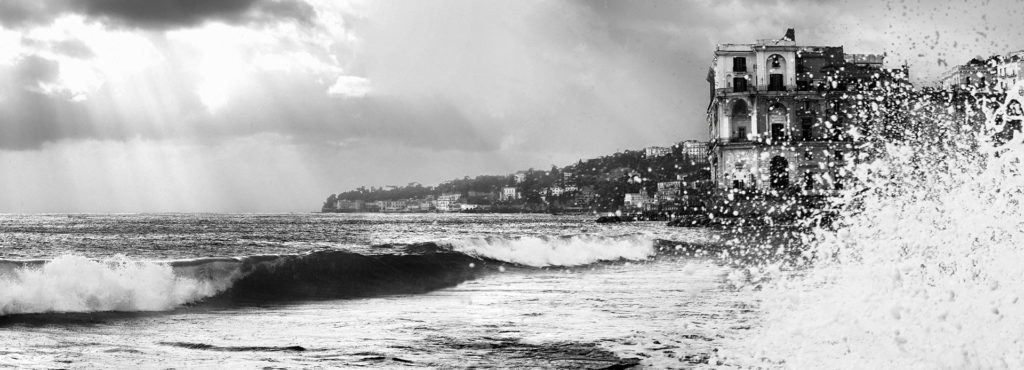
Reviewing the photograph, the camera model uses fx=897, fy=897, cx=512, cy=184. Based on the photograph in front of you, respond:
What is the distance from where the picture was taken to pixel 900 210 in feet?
75.0

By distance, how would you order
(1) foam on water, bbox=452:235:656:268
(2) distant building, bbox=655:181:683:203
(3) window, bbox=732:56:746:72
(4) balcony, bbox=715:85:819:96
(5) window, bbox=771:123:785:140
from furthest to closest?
(2) distant building, bbox=655:181:683:203
(3) window, bbox=732:56:746:72
(4) balcony, bbox=715:85:819:96
(5) window, bbox=771:123:785:140
(1) foam on water, bbox=452:235:656:268

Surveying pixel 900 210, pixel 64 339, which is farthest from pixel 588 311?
pixel 900 210

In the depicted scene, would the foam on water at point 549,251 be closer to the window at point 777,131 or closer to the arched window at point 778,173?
the arched window at point 778,173

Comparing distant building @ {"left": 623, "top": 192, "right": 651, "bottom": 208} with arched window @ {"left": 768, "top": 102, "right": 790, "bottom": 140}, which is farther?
distant building @ {"left": 623, "top": 192, "right": 651, "bottom": 208}

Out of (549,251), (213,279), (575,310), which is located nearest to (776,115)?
(549,251)

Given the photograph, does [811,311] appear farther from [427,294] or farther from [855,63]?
[855,63]

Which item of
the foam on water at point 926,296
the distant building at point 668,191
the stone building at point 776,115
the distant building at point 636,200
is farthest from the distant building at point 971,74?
the foam on water at point 926,296

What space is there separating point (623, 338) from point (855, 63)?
96.2 meters

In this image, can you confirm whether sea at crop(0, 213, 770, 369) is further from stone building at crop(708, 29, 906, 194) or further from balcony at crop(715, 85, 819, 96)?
balcony at crop(715, 85, 819, 96)

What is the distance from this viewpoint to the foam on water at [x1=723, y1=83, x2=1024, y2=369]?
382 inches

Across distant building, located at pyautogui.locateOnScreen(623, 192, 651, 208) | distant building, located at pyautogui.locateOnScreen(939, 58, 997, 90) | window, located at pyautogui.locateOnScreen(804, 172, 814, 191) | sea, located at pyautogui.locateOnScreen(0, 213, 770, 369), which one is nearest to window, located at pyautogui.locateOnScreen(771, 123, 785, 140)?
window, located at pyautogui.locateOnScreen(804, 172, 814, 191)

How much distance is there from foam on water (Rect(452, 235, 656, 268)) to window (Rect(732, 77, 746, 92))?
2090 inches

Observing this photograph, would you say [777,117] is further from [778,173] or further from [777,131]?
[778,173]

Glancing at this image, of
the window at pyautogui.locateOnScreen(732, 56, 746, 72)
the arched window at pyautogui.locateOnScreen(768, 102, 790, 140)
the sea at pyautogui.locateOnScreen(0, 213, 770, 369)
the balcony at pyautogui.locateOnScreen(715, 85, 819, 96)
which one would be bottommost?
the sea at pyautogui.locateOnScreen(0, 213, 770, 369)
